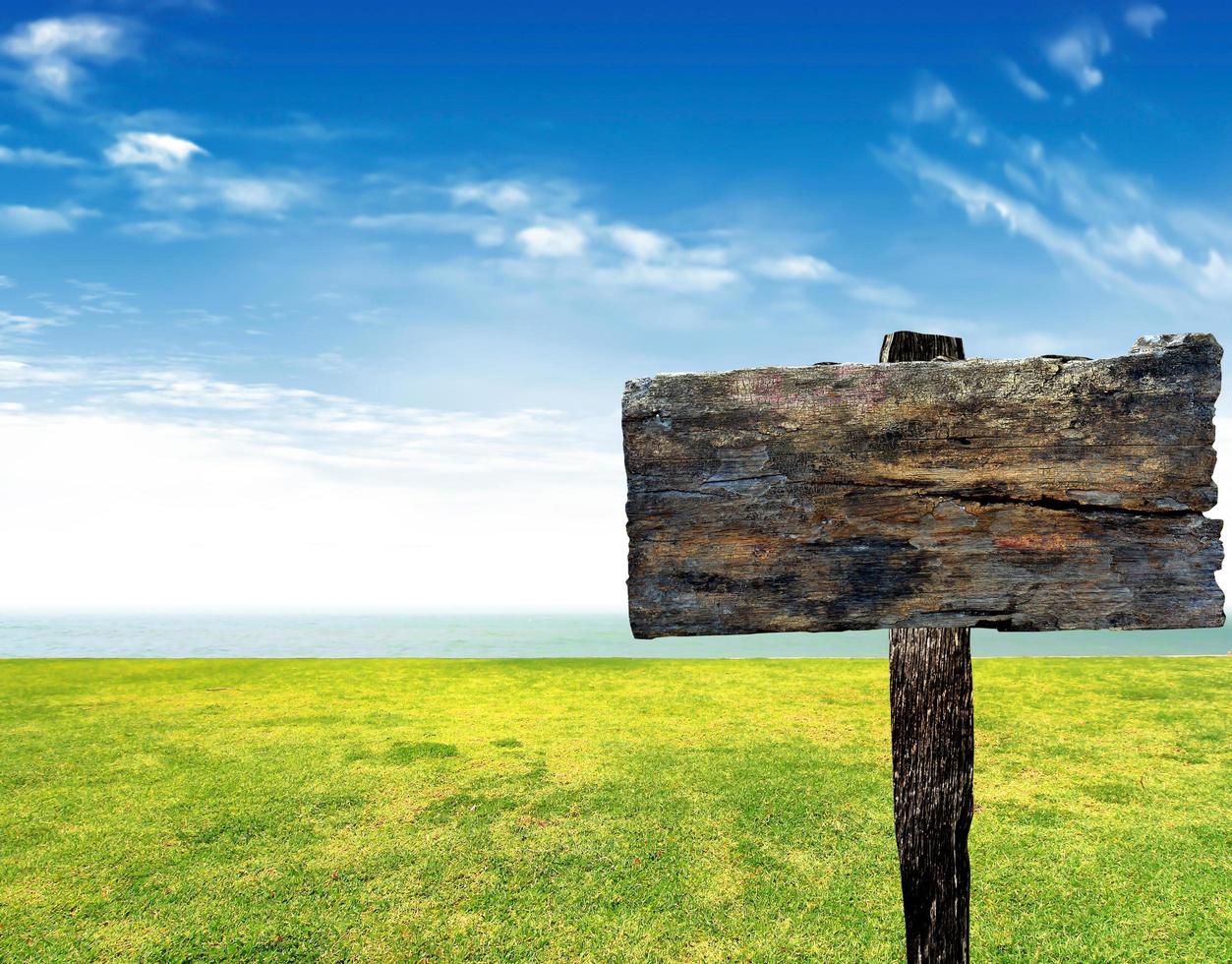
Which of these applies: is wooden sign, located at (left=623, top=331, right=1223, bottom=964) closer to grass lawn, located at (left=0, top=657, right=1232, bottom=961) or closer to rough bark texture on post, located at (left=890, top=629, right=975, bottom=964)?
rough bark texture on post, located at (left=890, top=629, right=975, bottom=964)

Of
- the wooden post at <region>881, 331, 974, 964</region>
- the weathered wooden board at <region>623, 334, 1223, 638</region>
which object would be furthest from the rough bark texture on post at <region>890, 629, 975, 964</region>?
the weathered wooden board at <region>623, 334, 1223, 638</region>

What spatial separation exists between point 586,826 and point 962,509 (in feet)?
11.0

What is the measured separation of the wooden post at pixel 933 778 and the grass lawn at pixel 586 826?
157 cm

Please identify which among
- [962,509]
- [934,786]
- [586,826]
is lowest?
[586,826]

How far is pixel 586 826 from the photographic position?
4.00m

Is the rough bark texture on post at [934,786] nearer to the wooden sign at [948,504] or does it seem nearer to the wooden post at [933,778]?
the wooden post at [933,778]

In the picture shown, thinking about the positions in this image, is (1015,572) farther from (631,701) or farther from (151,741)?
(151,741)

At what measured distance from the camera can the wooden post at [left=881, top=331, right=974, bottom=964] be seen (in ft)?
4.99

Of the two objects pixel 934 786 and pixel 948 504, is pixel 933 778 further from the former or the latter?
pixel 948 504

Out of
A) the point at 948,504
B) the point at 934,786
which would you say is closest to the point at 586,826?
the point at 934,786

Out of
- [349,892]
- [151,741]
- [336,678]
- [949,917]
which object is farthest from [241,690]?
[949,917]

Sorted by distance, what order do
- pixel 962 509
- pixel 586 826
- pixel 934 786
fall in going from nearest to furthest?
pixel 962 509, pixel 934 786, pixel 586 826

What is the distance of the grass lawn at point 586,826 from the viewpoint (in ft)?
9.89

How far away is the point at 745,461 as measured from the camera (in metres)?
1.29
